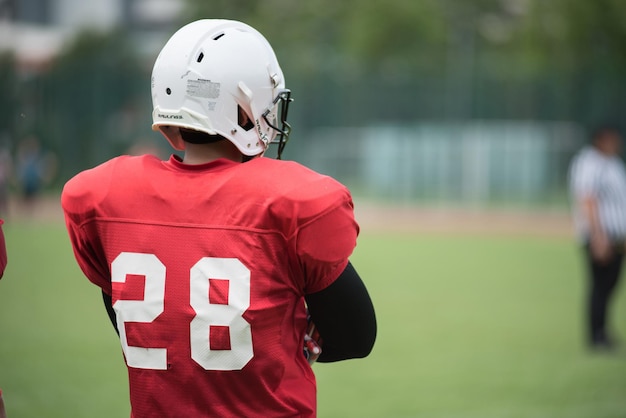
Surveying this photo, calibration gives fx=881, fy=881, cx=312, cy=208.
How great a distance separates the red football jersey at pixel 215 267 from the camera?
6.97ft

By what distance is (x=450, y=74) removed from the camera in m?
24.2

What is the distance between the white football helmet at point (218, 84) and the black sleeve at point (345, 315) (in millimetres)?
421

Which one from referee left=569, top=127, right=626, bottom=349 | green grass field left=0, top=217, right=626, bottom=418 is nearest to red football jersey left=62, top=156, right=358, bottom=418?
green grass field left=0, top=217, right=626, bottom=418

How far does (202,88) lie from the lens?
2252 mm

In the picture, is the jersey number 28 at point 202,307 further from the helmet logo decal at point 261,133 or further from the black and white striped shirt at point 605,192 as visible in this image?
the black and white striped shirt at point 605,192

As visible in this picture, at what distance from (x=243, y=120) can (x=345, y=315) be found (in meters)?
0.57

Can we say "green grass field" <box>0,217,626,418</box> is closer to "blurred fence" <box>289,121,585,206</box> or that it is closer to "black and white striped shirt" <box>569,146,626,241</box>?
"black and white striped shirt" <box>569,146,626,241</box>

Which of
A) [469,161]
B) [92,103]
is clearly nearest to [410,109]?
[469,161]

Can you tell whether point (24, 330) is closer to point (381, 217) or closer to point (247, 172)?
point (247, 172)

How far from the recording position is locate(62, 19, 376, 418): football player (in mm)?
2131

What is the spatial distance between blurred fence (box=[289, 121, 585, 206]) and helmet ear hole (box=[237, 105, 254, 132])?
20701 mm

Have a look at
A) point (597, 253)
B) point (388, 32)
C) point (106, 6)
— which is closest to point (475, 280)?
point (597, 253)

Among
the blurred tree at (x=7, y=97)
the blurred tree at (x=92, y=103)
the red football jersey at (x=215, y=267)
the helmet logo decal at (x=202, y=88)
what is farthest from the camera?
the blurred tree at (x=92, y=103)

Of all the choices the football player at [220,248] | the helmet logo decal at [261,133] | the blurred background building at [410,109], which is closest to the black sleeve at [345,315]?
the football player at [220,248]
